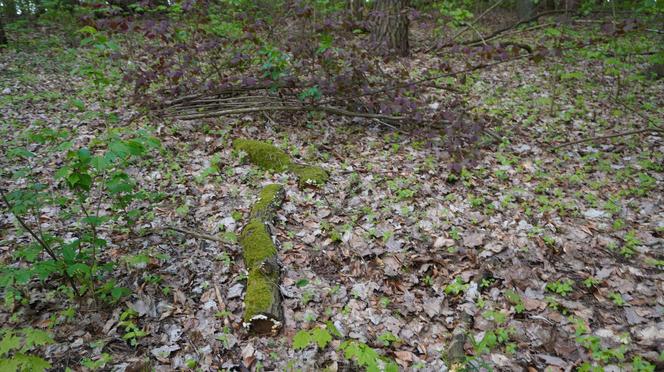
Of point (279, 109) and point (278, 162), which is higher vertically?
point (279, 109)

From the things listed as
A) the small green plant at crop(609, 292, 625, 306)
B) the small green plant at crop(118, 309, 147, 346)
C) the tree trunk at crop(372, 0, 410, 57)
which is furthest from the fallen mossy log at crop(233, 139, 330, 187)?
the tree trunk at crop(372, 0, 410, 57)

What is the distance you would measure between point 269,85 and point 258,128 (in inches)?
31.8

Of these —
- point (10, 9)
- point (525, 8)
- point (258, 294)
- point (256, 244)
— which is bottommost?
point (258, 294)

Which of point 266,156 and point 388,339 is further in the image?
point 266,156

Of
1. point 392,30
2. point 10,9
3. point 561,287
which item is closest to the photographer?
point 561,287

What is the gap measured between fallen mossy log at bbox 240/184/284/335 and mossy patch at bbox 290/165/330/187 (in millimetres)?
547

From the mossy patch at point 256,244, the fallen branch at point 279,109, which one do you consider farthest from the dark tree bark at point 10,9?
the mossy patch at point 256,244

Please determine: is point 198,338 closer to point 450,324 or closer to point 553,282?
point 450,324

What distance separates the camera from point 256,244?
4355 mm

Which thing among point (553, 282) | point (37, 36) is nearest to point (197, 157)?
point (553, 282)

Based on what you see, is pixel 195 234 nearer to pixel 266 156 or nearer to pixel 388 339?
pixel 266 156

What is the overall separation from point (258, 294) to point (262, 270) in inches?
12.3

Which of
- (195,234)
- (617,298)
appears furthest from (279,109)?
(617,298)

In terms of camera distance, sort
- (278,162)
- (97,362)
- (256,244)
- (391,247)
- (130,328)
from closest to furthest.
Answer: (97,362) < (130,328) < (256,244) < (391,247) < (278,162)
